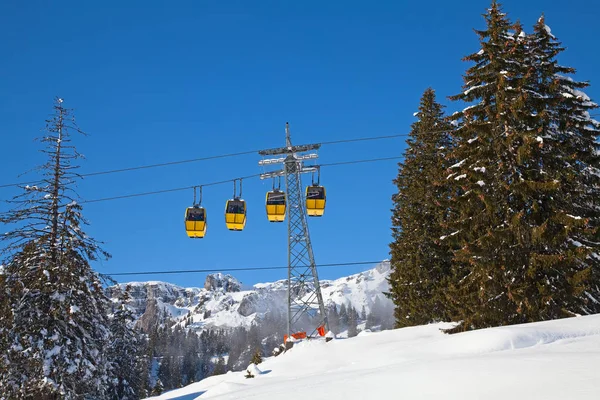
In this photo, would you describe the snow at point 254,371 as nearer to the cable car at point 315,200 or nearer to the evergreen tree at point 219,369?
the cable car at point 315,200

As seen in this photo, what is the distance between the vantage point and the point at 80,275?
54.5 ft

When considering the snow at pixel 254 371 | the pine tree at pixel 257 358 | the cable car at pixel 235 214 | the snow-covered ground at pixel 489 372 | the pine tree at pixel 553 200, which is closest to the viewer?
the snow-covered ground at pixel 489 372

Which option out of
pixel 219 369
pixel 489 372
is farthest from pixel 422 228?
pixel 219 369

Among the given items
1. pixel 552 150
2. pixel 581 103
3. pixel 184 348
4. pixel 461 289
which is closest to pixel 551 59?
pixel 581 103

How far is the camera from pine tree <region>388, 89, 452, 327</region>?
28781 millimetres

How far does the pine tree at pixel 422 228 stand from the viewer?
94.4 feet

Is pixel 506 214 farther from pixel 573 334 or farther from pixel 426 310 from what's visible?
pixel 426 310

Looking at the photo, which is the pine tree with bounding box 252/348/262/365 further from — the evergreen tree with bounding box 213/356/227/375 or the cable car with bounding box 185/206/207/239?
the evergreen tree with bounding box 213/356/227/375

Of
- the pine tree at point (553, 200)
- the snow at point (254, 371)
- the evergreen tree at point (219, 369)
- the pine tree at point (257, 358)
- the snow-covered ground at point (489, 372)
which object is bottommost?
the evergreen tree at point (219, 369)

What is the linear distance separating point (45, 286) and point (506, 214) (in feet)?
47.2

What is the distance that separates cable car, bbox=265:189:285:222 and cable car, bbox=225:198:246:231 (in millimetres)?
1098

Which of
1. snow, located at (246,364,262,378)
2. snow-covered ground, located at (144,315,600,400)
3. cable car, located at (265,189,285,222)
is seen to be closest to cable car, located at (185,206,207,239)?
cable car, located at (265,189,285,222)

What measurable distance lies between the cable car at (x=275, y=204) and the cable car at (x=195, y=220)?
9.34 ft

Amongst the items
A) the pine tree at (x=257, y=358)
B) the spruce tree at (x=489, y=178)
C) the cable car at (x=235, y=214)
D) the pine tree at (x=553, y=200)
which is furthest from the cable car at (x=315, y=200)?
the pine tree at (x=257, y=358)
